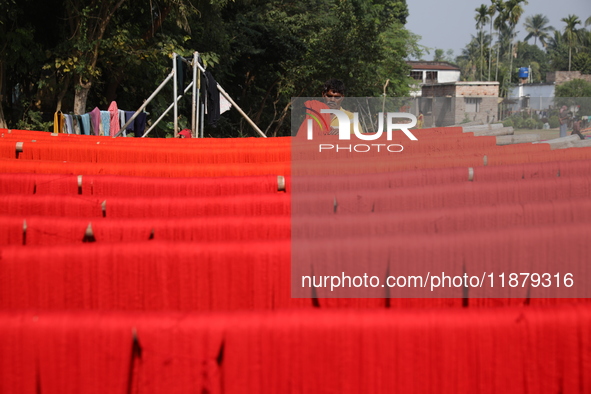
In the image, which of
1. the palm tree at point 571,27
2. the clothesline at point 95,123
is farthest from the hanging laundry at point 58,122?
the palm tree at point 571,27

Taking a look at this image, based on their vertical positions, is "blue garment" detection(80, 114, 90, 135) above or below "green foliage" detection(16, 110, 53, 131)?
below

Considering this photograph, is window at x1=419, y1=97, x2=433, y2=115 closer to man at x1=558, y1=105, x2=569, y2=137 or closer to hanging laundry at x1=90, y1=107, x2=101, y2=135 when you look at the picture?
man at x1=558, y1=105, x2=569, y2=137

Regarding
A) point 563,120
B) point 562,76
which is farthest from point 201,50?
point 562,76

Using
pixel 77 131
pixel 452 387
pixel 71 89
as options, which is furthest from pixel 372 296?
pixel 71 89

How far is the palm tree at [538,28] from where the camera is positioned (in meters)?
83.5

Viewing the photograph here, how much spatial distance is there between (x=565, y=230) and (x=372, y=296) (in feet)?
2.20

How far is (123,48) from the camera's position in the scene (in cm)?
1312

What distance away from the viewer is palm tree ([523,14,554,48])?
83.5 meters

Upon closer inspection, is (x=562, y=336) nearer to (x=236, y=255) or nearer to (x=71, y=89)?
(x=236, y=255)

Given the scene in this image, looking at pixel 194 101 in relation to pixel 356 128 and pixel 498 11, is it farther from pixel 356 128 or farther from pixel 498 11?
pixel 498 11

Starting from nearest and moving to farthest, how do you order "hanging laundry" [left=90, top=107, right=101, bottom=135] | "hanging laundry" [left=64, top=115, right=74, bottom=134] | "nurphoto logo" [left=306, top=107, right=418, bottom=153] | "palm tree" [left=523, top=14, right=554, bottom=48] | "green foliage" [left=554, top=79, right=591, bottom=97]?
"nurphoto logo" [left=306, top=107, right=418, bottom=153]
"hanging laundry" [left=64, top=115, right=74, bottom=134]
"hanging laundry" [left=90, top=107, right=101, bottom=135]
"green foliage" [left=554, top=79, right=591, bottom=97]
"palm tree" [left=523, top=14, right=554, bottom=48]

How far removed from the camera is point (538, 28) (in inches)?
3300

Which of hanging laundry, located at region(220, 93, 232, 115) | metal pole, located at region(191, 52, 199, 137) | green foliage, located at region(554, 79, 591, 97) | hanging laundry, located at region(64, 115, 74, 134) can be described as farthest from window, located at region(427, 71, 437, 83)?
metal pole, located at region(191, 52, 199, 137)

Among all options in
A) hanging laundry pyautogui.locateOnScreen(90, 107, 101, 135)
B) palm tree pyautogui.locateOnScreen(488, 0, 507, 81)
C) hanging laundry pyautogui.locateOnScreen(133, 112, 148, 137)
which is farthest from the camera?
palm tree pyautogui.locateOnScreen(488, 0, 507, 81)
